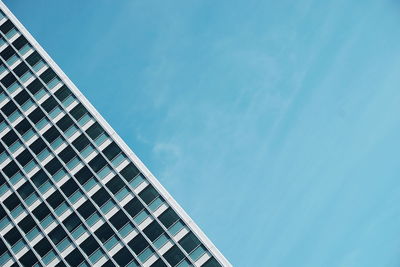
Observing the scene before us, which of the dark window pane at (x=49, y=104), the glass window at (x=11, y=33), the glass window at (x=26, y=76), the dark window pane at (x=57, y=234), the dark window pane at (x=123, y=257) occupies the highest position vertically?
the glass window at (x=11, y=33)

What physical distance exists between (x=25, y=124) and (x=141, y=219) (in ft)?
62.0

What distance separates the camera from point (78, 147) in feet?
152

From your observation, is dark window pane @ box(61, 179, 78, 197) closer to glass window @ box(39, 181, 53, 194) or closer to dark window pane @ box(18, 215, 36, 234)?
glass window @ box(39, 181, 53, 194)

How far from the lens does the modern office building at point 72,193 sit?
41594 millimetres

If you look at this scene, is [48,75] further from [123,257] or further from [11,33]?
[123,257]

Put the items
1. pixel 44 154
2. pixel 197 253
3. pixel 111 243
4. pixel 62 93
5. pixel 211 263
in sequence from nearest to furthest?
1. pixel 211 263
2. pixel 197 253
3. pixel 111 243
4. pixel 44 154
5. pixel 62 93

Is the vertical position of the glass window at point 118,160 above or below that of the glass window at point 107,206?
above

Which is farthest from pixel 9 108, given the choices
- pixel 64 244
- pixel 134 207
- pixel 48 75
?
pixel 134 207

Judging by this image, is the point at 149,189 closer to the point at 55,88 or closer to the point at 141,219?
the point at 141,219

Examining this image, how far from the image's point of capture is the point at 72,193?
44.4 meters

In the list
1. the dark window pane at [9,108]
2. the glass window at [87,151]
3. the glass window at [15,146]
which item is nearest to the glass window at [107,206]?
the glass window at [87,151]

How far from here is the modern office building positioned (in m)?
41.6

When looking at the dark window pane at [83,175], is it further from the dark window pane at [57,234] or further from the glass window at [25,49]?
the glass window at [25,49]

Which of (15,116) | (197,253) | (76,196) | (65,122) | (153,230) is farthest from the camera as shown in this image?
(15,116)
